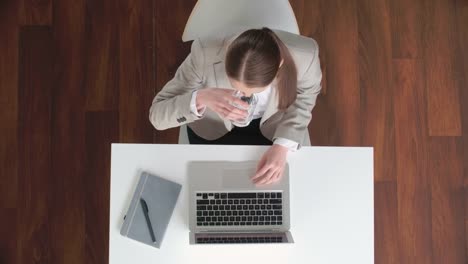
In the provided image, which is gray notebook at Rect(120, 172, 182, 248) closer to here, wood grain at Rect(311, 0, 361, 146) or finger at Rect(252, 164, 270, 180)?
finger at Rect(252, 164, 270, 180)

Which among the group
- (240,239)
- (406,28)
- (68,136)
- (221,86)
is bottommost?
(240,239)

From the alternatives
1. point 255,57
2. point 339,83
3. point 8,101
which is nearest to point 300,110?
point 255,57

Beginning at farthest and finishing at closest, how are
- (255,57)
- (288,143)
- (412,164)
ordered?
(412,164) → (288,143) → (255,57)

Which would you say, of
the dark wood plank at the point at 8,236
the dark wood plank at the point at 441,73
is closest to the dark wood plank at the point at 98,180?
the dark wood plank at the point at 8,236

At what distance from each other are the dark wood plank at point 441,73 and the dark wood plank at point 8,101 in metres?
1.72

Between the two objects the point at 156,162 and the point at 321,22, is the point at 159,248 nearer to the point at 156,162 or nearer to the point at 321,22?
the point at 156,162

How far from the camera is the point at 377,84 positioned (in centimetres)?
194

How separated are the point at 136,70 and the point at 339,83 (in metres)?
0.85

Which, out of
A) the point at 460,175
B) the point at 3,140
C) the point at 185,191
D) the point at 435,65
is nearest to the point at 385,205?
the point at 460,175

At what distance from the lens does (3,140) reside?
1853 millimetres

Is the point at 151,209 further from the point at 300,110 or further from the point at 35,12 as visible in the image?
the point at 35,12

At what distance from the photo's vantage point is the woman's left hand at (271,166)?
46.1 inches

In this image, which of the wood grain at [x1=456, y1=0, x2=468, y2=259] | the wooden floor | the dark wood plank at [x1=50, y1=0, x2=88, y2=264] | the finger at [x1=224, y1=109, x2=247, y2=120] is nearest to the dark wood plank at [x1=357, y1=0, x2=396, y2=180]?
the wooden floor

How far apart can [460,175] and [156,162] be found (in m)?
1.37
